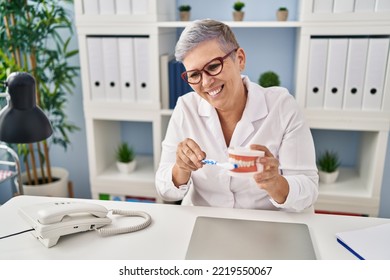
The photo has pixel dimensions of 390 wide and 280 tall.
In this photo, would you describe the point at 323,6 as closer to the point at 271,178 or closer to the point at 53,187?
the point at 271,178

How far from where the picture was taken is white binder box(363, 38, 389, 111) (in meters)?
1.85

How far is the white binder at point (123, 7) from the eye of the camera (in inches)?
79.6

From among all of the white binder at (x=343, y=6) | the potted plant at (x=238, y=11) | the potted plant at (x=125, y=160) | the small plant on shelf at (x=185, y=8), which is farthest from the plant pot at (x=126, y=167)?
the white binder at (x=343, y=6)

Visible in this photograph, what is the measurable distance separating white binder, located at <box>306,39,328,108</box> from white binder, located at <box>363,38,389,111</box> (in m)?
0.21

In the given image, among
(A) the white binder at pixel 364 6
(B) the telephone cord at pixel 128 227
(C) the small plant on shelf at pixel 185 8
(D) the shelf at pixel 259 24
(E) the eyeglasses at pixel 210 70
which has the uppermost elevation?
(C) the small plant on shelf at pixel 185 8

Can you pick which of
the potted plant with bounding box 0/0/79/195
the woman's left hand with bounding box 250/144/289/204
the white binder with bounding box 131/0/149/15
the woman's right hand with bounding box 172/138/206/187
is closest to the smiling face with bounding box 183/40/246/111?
the woman's right hand with bounding box 172/138/206/187

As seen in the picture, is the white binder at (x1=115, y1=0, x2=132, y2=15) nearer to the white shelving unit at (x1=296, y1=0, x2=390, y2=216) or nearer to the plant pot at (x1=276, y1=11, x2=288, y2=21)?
the plant pot at (x1=276, y1=11, x2=288, y2=21)

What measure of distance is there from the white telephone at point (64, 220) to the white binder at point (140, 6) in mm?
1265

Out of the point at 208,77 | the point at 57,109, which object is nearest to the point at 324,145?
the point at 208,77

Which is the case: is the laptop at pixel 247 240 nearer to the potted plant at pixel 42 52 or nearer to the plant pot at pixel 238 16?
the plant pot at pixel 238 16

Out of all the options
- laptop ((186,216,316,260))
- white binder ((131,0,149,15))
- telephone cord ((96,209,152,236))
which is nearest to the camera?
laptop ((186,216,316,260))

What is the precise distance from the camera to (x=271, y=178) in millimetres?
1069

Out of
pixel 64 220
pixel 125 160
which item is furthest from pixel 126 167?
pixel 64 220

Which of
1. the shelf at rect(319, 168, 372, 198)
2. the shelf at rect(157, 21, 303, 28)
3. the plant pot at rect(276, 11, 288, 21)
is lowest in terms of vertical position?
the shelf at rect(319, 168, 372, 198)
